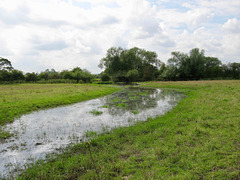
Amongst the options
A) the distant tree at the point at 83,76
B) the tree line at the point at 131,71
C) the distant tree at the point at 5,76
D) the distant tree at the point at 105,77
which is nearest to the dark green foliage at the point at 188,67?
the tree line at the point at 131,71

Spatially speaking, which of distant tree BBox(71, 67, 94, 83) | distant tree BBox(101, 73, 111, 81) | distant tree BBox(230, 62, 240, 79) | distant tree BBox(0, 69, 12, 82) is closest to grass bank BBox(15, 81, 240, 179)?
distant tree BBox(0, 69, 12, 82)

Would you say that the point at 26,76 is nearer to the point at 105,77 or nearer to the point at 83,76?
the point at 83,76

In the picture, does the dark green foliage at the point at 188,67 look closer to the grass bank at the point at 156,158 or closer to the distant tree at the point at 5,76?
the grass bank at the point at 156,158

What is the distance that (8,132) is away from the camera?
9.07 metres

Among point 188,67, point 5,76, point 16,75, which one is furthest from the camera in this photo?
Result: point 188,67

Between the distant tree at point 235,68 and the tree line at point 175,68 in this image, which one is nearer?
the tree line at point 175,68

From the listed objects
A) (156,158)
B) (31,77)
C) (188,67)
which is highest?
(188,67)

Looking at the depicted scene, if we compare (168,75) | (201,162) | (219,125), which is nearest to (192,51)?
(168,75)

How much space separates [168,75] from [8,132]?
7374 centimetres

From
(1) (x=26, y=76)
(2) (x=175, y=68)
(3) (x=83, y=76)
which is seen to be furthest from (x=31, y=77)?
(2) (x=175, y=68)

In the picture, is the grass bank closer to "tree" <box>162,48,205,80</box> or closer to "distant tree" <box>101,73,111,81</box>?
"tree" <box>162,48,205,80</box>

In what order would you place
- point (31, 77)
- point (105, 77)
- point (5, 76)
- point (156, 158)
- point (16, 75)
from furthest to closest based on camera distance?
point (105, 77) → point (31, 77) → point (16, 75) → point (5, 76) → point (156, 158)

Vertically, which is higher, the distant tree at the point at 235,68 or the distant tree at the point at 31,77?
the distant tree at the point at 235,68

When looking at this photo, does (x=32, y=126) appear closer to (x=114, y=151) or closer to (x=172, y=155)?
(x=114, y=151)
